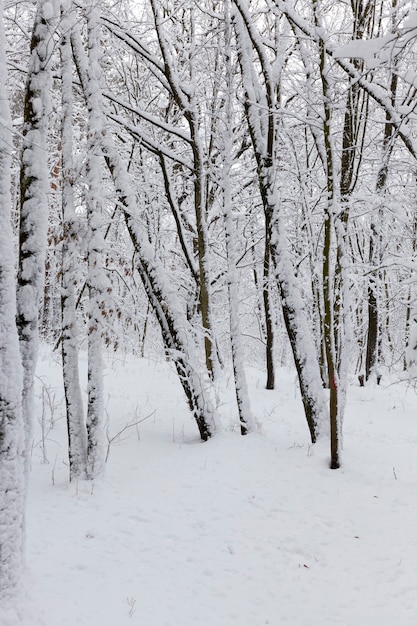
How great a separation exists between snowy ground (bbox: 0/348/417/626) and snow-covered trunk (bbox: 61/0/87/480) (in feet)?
1.38

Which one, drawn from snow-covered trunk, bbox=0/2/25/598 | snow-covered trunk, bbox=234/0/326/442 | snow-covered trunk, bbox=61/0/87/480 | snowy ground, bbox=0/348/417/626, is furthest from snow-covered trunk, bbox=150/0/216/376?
snow-covered trunk, bbox=0/2/25/598

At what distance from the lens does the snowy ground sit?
11.7 feet

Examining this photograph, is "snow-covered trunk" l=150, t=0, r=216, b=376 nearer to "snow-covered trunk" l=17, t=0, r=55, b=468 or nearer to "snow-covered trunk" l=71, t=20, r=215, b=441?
"snow-covered trunk" l=71, t=20, r=215, b=441

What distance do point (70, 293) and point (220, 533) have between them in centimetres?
300

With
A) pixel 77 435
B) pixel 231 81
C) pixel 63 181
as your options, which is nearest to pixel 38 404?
pixel 77 435

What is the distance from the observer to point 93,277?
5.49m

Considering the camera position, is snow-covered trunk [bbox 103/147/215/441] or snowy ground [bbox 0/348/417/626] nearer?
snowy ground [bbox 0/348/417/626]

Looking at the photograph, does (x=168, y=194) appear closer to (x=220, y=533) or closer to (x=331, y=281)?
(x=331, y=281)

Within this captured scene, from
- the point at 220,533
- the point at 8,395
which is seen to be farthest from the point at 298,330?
the point at 8,395

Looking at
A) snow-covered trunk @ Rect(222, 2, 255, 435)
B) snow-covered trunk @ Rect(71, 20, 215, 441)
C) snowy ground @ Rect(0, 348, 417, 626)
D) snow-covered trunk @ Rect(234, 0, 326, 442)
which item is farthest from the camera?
snow-covered trunk @ Rect(222, 2, 255, 435)

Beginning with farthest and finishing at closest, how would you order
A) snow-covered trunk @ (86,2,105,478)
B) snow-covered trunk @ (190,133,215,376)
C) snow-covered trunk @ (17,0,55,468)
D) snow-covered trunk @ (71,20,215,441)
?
snow-covered trunk @ (190,133,215,376) → snow-covered trunk @ (71,20,215,441) → snow-covered trunk @ (86,2,105,478) → snow-covered trunk @ (17,0,55,468)

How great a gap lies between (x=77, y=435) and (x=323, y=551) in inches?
113

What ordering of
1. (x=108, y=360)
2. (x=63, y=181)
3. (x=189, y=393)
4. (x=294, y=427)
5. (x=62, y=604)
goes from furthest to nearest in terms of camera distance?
(x=108, y=360), (x=294, y=427), (x=189, y=393), (x=63, y=181), (x=62, y=604)

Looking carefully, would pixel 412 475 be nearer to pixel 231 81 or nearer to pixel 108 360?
pixel 231 81
